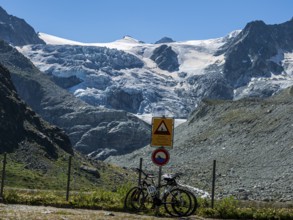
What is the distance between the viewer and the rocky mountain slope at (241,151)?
96125mm

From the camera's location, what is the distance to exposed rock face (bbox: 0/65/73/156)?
142125 millimetres

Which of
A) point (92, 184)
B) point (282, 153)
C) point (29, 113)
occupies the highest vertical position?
point (29, 113)

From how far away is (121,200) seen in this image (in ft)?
82.1

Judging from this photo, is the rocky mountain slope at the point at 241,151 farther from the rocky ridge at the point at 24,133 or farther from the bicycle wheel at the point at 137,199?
the bicycle wheel at the point at 137,199

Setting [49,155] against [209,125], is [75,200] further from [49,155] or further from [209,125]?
[209,125]

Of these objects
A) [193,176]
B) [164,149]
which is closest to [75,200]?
[164,149]

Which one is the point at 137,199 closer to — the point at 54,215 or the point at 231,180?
the point at 54,215

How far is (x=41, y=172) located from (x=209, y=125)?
72.6 meters

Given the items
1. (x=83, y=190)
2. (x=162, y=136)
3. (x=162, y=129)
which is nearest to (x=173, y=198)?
(x=162, y=136)

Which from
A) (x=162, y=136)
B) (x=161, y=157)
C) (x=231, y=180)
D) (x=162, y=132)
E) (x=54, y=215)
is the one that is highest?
(x=162, y=132)

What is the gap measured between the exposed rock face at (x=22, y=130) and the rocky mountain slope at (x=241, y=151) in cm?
2765

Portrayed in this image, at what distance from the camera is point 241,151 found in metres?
136

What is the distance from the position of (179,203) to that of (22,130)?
132 meters

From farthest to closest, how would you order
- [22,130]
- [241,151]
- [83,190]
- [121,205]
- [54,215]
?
[22,130]
[241,151]
[83,190]
[121,205]
[54,215]
